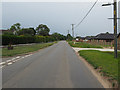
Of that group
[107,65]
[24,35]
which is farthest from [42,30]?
[107,65]

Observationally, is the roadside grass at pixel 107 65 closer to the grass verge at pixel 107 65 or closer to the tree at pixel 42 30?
the grass verge at pixel 107 65

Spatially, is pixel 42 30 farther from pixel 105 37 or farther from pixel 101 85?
pixel 101 85

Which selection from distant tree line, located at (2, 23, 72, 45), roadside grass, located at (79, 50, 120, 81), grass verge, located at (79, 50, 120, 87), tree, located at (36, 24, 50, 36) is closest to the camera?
grass verge, located at (79, 50, 120, 87)

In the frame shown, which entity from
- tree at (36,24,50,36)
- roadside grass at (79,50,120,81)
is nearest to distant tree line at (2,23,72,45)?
tree at (36,24,50,36)

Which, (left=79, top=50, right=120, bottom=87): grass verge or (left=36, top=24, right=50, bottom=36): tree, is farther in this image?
(left=36, top=24, right=50, bottom=36): tree

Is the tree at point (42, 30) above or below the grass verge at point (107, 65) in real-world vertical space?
above

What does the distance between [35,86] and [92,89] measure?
6.55ft

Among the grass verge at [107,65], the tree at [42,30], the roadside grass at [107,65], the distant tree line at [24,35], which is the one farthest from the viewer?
the tree at [42,30]

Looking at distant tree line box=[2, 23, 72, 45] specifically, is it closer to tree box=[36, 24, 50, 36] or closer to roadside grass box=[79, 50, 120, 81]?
tree box=[36, 24, 50, 36]

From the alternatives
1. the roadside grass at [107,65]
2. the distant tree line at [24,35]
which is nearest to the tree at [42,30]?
the distant tree line at [24,35]

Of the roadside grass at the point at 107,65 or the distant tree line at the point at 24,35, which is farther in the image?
the distant tree line at the point at 24,35

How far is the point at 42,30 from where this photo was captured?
11994 centimetres

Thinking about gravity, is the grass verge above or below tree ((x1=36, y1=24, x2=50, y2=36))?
below

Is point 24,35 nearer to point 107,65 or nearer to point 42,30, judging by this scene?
point 107,65
